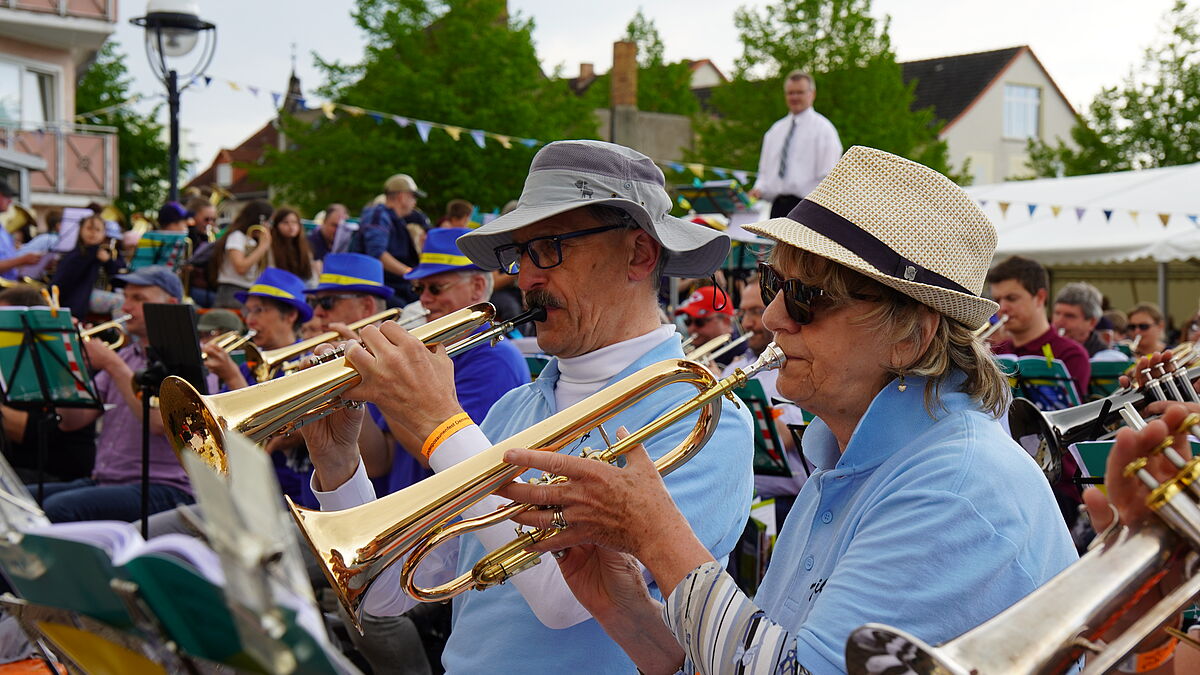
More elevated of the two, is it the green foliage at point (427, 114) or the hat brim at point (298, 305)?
the green foliage at point (427, 114)

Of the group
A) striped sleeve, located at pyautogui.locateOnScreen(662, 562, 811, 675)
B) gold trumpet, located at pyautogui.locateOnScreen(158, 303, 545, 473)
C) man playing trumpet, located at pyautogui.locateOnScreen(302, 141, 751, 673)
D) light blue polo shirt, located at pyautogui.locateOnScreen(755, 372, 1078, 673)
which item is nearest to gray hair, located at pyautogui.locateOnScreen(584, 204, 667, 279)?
man playing trumpet, located at pyautogui.locateOnScreen(302, 141, 751, 673)

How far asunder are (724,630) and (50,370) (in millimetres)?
4791

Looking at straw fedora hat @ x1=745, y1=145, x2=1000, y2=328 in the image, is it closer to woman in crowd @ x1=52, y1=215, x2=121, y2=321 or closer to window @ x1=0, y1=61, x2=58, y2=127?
woman in crowd @ x1=52, y1=215, x2=121, y2=321

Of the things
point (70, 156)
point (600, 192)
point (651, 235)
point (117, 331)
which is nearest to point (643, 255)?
point (651, 235)

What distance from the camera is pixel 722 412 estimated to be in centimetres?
274

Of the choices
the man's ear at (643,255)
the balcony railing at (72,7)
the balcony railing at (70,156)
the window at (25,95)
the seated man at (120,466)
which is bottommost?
the seated man at (120,466)

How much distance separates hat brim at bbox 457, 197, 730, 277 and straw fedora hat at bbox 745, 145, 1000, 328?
0.78 meters

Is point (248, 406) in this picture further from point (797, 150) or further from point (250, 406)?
point (797, 150)

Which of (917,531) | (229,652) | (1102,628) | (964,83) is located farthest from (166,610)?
(964,83)

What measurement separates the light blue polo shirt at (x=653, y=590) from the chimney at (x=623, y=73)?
23.2m

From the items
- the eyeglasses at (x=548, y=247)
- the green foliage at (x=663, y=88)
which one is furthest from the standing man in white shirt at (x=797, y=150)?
the green foliage at (x=663, y=88)

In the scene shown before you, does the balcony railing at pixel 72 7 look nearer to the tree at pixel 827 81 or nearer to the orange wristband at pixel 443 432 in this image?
the tree at pixel 827 81

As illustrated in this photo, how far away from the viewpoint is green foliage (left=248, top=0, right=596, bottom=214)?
2588cm

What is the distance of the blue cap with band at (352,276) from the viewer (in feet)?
20.3
